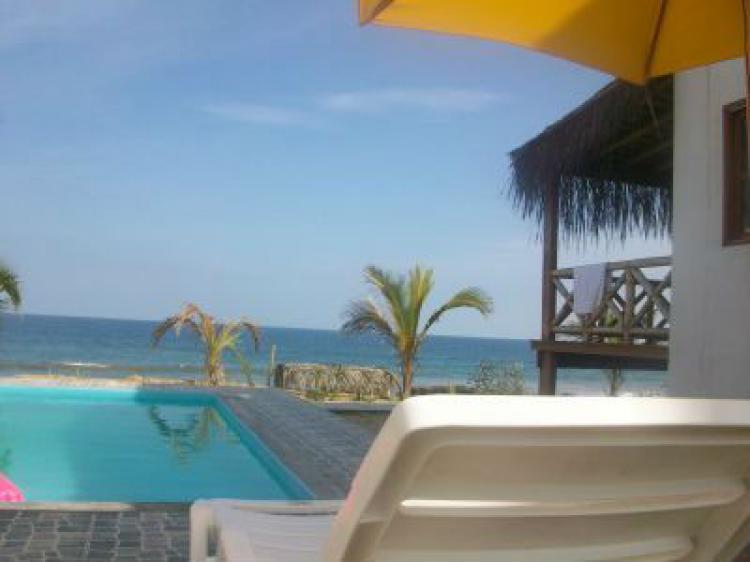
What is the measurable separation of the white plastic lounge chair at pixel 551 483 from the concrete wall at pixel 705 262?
15.0 feet

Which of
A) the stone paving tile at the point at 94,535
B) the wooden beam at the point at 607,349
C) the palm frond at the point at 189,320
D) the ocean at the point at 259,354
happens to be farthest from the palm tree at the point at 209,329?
the ocean at the point at 259,354

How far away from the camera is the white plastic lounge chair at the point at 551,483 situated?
3.85 feet

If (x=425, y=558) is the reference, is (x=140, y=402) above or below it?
below

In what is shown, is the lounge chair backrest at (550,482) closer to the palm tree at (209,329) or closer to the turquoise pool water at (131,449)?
the turquoise pool water at (131,449)

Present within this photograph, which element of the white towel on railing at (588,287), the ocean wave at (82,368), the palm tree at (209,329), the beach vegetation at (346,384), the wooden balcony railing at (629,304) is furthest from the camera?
the ocean wave at (82,368)

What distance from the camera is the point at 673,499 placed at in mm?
1469

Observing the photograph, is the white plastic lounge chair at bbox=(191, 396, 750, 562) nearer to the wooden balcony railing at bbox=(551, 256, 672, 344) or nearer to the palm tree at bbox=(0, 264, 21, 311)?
the wooden balcony railing at bbox=(551, 256, 672, 344)

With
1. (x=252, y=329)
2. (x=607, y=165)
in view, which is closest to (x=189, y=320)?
(x=252, y=329)

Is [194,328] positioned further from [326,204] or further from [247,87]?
[326,204]

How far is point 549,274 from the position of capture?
9.22 metres

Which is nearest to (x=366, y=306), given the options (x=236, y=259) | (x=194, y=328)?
(x=194, y=328)

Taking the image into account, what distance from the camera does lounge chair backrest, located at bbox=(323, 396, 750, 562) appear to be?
3.85 feet

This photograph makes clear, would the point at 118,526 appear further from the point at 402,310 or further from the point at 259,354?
the point at 259,354

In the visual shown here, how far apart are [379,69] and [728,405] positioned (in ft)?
77.2
